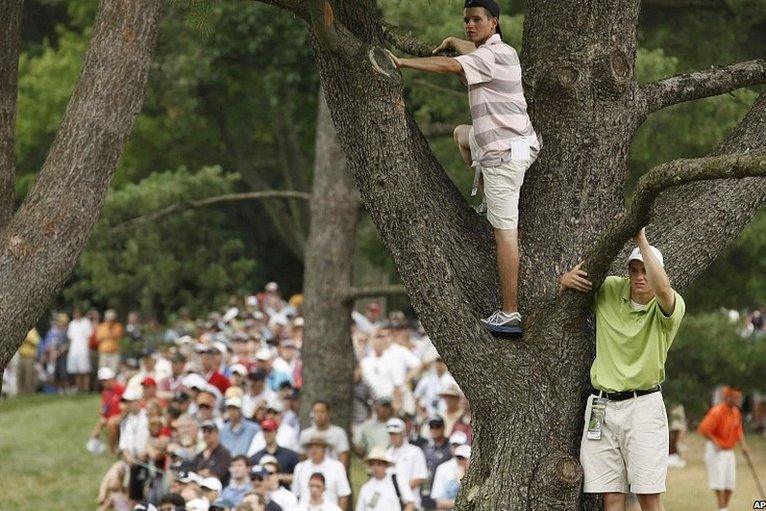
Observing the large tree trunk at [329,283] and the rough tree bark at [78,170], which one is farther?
the large tree trunk at [329,283]

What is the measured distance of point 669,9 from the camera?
45.0ft

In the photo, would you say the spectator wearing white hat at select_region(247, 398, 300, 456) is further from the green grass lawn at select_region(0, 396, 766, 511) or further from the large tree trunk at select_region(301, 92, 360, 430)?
the green grass lawn at select_region(0, 396, 766, 511)

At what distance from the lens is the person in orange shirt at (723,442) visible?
51.8ft

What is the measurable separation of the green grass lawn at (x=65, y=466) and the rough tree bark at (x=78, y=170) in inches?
431

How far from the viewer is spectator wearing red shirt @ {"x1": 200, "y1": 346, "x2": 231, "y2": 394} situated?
1836 cm

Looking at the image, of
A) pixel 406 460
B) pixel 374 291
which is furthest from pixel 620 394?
pixel 374 291

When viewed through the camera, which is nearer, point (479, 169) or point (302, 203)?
point (479, 169)

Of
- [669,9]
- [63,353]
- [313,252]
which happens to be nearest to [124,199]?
[313,252]

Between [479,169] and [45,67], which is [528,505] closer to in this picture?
[479,169]

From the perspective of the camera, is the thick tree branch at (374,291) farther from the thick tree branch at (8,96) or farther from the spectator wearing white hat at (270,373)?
the thick tree branch at (8,96)

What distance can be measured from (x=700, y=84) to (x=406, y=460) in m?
7.20

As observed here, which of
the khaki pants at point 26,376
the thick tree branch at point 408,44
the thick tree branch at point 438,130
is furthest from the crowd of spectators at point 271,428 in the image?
the thick tree branch at point 408,44

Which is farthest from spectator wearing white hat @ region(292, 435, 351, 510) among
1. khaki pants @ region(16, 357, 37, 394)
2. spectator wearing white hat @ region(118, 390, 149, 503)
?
khaki pants @ region(16, 357, 37, 394)

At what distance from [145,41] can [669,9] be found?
827cm
